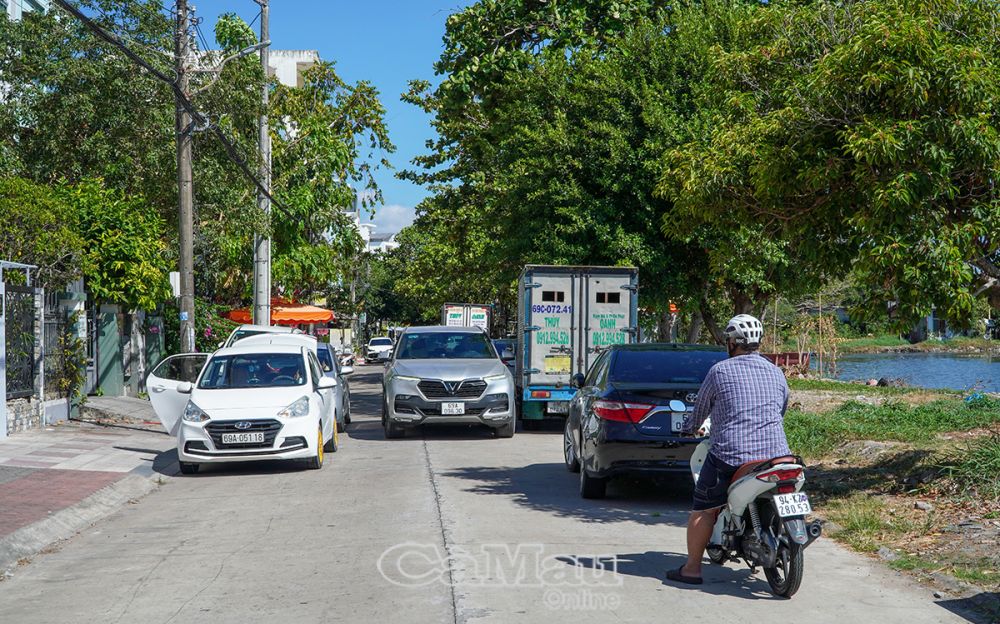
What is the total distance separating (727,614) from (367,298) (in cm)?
7985

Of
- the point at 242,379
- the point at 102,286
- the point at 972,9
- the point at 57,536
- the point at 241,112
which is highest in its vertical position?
the point at 241,112

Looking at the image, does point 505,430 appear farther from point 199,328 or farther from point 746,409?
point 199,328

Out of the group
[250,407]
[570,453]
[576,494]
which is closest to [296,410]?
[250,407]

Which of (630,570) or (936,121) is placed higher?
(936,121)

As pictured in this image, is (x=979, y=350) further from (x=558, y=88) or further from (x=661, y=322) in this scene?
(x=558, y=88)

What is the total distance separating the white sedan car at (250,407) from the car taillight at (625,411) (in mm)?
4603

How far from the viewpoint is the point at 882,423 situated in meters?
15.9

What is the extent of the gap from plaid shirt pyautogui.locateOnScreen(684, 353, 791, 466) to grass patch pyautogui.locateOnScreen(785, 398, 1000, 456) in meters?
7.45

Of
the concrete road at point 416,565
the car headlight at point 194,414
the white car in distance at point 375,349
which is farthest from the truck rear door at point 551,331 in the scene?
the white car in distance at point 375,349

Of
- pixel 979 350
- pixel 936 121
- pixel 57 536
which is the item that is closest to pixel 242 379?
pixel 57 536

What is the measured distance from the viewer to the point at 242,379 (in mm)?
14453

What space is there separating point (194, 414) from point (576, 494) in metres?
5.13

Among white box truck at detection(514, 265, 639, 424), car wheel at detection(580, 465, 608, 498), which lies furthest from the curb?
white box truck at detection(514, 265, 639, 424)

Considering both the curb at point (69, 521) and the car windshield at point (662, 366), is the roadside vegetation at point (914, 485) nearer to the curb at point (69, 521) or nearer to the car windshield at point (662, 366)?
the car windshield at point (662, 366)
